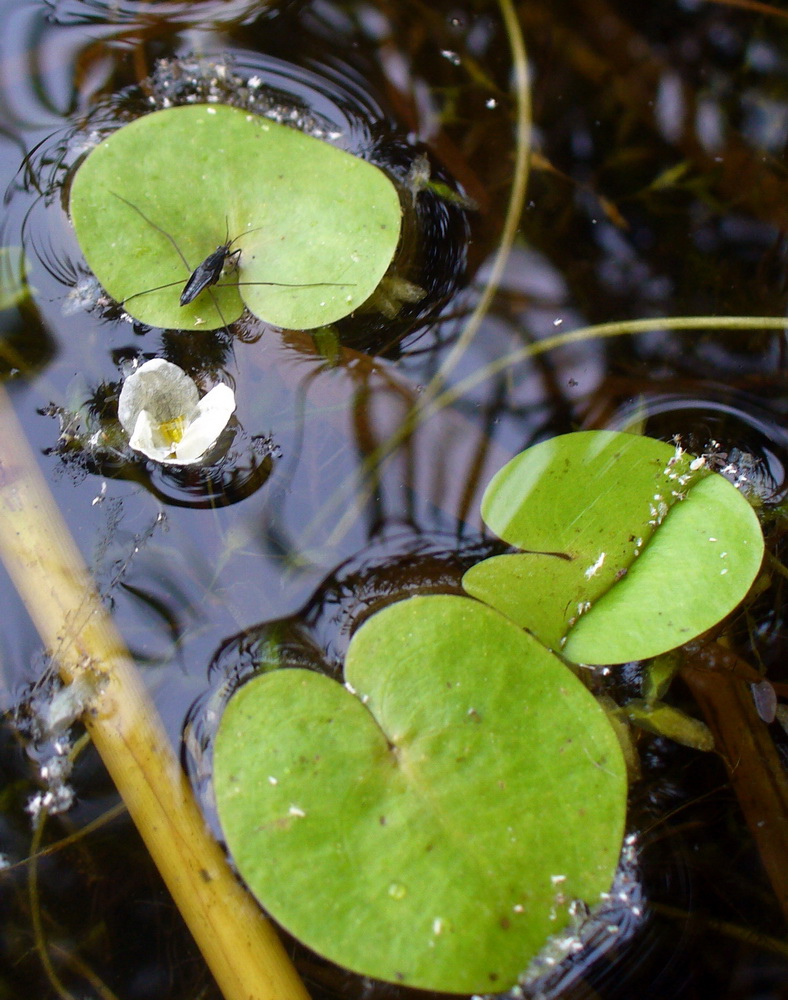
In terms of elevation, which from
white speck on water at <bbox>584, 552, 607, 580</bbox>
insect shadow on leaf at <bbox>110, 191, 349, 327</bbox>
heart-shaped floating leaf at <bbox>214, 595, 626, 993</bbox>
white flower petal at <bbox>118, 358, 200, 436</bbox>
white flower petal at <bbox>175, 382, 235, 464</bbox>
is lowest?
heart-shaped floating leaf at <bbox>214, 595, 626, 993</bbox>

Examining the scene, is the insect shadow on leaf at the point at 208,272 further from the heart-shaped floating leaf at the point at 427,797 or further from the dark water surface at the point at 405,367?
the heart-shaped floating leaf at the point at 427,797

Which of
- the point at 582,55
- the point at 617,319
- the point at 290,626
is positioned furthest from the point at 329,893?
the point at 582,55

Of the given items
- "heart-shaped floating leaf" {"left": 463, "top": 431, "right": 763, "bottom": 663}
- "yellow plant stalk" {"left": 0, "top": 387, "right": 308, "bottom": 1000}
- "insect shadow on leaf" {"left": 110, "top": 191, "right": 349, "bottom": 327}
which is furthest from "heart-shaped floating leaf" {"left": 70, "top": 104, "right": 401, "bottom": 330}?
"heart-shaped floating leaf" {"left": 463, "top": 431, "right": 763, "bottom": 663}

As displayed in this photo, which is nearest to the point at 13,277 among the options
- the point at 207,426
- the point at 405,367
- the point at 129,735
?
the point at 207,426

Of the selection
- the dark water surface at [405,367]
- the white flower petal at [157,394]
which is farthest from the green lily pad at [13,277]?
the white flower petal at [157,394]

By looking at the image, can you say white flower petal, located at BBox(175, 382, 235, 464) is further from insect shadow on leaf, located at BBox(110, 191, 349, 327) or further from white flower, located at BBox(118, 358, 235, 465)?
insect shadow on leaf, located at BBox(110, 191, 349, 327)

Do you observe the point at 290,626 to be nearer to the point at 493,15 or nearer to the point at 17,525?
the point at 17,525
